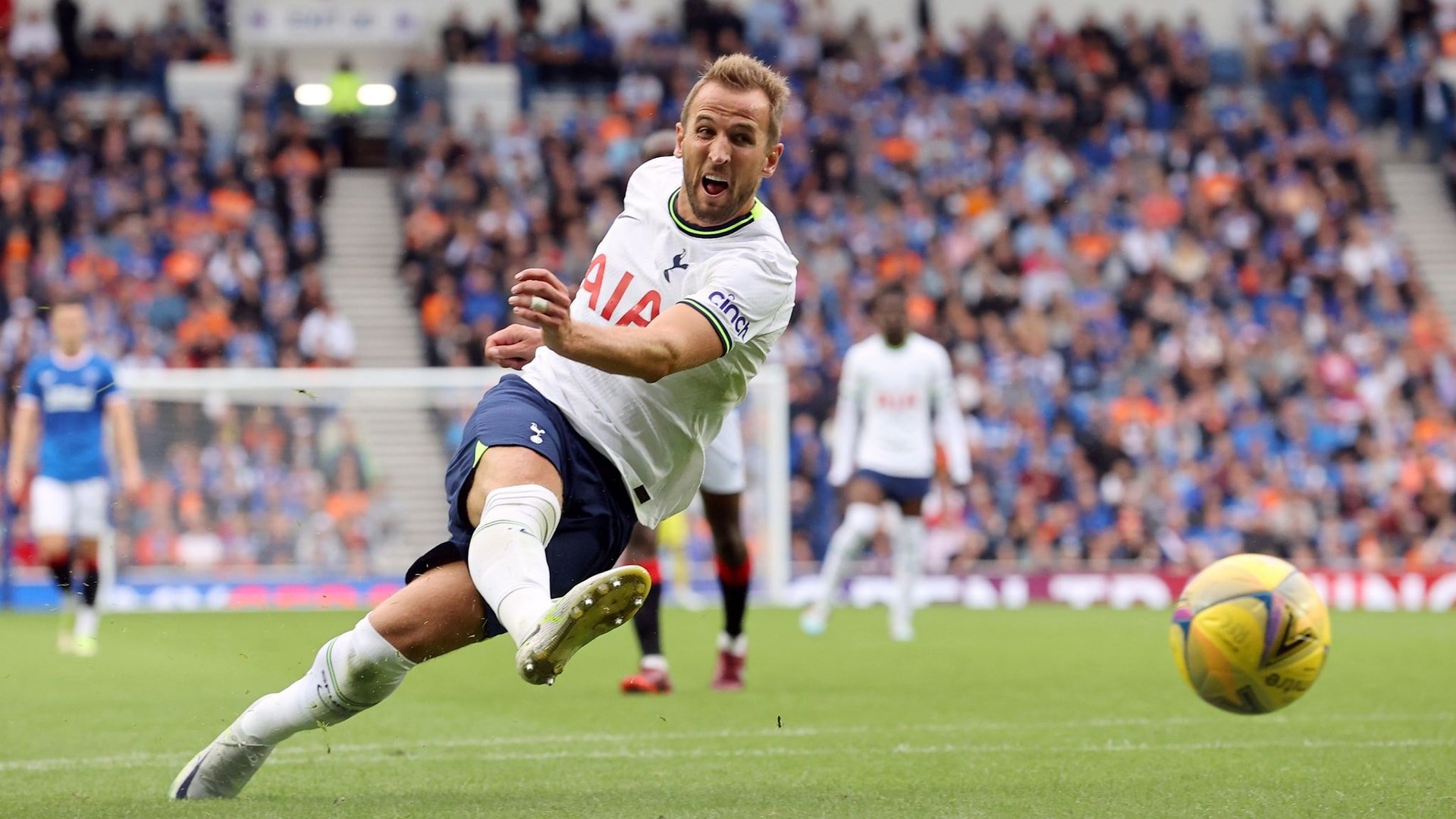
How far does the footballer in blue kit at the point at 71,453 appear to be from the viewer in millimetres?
12281

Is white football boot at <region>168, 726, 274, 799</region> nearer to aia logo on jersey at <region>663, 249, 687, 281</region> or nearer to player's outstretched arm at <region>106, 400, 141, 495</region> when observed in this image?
aia logo on jersey at <region>663, 249, 687, 281</region>

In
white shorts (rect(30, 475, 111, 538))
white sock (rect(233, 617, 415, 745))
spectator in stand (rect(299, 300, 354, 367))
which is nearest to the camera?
white sock (rect(233, 617, 415, 745))

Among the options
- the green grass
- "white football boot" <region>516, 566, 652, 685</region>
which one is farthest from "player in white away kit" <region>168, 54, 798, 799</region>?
the green grass

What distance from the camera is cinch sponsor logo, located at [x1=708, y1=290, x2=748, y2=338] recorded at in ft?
15.9

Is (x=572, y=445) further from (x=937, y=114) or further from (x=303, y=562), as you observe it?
(x=937, y=114)

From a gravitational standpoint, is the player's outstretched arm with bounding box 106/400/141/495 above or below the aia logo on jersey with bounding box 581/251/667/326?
below

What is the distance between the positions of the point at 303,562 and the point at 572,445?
39.7ft

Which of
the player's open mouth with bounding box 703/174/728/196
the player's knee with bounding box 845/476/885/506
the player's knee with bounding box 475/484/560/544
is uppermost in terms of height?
the player's open mouth with bounding box 703/174/728/196

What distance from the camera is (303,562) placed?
16672mm

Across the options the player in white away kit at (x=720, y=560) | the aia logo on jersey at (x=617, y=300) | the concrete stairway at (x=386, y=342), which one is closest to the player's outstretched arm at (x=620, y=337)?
the aia logo on jersey at (x=617, y=300)

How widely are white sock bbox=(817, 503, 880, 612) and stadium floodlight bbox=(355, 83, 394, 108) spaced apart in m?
13.5

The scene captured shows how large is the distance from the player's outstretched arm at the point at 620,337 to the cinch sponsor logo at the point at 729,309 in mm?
74

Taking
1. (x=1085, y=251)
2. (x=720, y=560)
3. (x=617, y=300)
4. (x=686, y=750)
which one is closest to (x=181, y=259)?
(x=1085, y=251)

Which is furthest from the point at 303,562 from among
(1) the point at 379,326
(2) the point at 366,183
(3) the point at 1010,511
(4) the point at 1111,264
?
(4) the point at 1111,264
